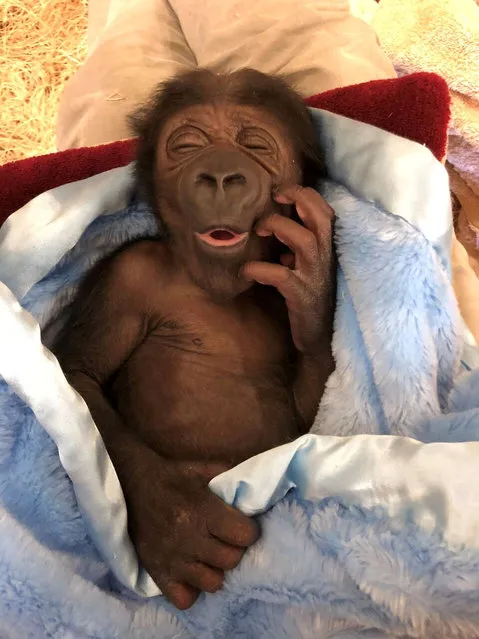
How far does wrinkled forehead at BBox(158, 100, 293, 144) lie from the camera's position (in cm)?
87

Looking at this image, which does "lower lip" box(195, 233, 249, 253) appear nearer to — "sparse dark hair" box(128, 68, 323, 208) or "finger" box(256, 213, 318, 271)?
"finger" box(256, 213, 318, 271)

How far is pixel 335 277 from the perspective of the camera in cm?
87

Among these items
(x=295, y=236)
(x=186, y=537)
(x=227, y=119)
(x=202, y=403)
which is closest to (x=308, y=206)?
(x=295, y=236)

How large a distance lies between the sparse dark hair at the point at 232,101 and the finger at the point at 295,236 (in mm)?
148

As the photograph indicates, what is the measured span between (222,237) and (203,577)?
380 millimetres

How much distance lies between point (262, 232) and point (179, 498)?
32 centimetres

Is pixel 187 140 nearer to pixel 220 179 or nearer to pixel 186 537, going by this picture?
pixel 220 179

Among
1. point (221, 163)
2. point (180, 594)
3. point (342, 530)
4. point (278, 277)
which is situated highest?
point (221, 163)

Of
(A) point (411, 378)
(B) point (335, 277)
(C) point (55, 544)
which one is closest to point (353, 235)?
(B) point (335, 277)

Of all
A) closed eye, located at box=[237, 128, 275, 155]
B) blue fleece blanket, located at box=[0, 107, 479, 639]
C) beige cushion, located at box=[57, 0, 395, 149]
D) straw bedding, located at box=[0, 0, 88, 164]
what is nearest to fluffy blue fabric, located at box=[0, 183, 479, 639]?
blue fleece blanket, located at box=[0, 107, 479, 639]

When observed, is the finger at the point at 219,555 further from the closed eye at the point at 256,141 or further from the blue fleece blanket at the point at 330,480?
the closed eye at the point at 256,141

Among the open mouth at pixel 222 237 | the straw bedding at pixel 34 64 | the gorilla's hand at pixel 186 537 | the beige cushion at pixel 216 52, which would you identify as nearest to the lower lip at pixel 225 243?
the open mouth at pixel 222 237

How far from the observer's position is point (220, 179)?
766 millimetres

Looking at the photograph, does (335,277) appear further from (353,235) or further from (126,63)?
(126,63)
